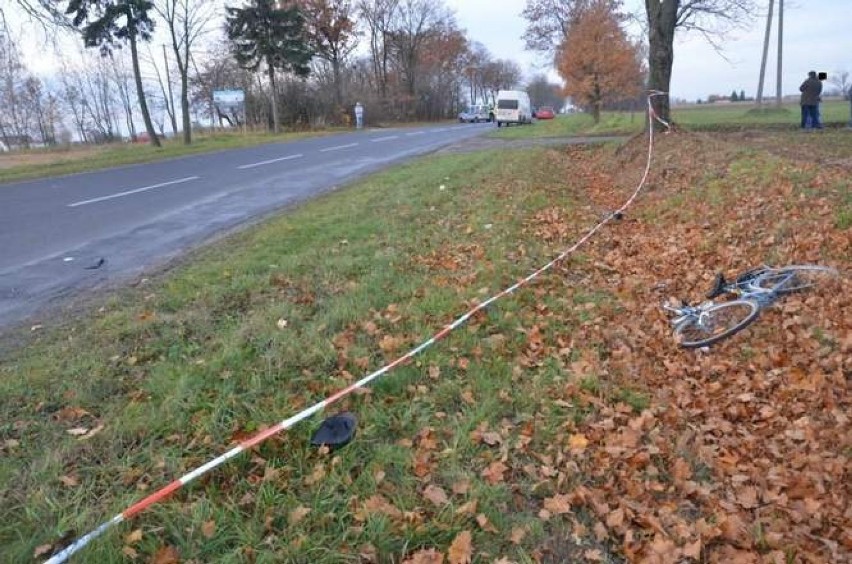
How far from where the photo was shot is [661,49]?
1551 centimetres

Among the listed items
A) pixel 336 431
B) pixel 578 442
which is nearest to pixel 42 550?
pixel 336 431

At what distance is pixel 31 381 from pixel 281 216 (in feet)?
19.3

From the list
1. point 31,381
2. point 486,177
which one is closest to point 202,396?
point 31,381

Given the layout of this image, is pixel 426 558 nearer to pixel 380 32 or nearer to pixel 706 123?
pixel 706 123

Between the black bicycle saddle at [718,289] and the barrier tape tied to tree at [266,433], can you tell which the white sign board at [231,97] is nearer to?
the barrier tape tied to tree at [266,433]

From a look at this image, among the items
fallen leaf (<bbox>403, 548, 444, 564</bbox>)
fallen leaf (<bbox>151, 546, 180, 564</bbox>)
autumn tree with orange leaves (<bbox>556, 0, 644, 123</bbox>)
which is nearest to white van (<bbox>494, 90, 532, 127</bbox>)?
autumn tree with orange leaves (<bbox>556, 0, 644, 123</bbox>)

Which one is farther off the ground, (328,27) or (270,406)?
(328,27)

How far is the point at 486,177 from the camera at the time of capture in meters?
12.6

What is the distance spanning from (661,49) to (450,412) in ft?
49.4

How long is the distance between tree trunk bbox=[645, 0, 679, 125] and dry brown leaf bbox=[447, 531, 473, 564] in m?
15.3

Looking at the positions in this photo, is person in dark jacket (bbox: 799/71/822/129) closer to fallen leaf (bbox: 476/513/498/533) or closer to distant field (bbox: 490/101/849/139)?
distant field (bbox: 490/101/849/139)

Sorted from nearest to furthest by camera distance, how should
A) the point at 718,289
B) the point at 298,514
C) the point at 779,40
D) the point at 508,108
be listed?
the point at 298,514, the point at 718,289, the point at 779,40, the point at 508,108

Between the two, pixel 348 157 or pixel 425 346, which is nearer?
pixel 425 346

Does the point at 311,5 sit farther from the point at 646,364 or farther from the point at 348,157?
the point at 646,364
